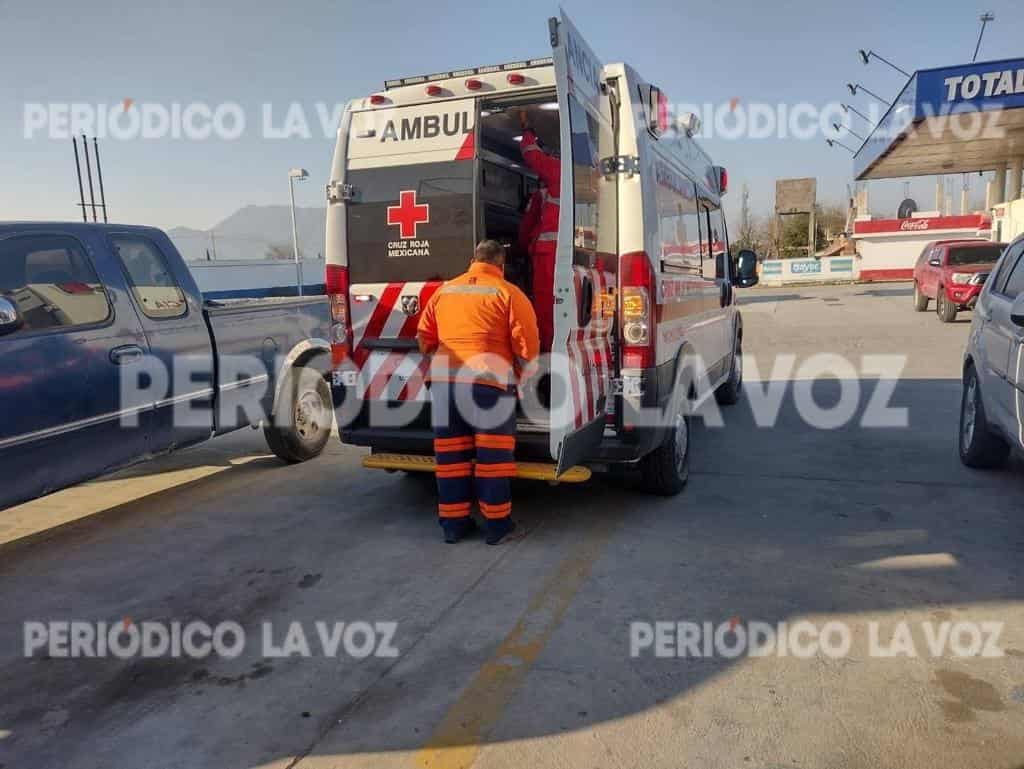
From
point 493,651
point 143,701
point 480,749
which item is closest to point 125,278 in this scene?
point 143,701

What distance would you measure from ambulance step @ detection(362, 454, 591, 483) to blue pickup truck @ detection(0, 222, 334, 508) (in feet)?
4.71

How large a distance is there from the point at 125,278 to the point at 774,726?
14.9 feet

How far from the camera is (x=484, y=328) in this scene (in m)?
4.36

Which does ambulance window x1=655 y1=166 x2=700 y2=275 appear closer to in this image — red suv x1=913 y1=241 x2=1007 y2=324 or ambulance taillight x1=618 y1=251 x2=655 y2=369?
ambulance taillight x1=618 y1=251 x2=655 y2=369

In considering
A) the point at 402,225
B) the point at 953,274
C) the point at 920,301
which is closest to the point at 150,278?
the point at 402,225

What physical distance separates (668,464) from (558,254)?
6.33 feet

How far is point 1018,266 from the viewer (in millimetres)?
Answer: 5391

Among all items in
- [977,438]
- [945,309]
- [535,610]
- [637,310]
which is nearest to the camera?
[535,610]

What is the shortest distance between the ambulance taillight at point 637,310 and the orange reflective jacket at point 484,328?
1.80 feet

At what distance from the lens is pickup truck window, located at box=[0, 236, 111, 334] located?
13.9 ft

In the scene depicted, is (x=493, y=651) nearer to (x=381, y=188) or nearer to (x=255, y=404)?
(x=381, y=188)

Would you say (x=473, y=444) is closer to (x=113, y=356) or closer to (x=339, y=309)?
(x=339, y=309)

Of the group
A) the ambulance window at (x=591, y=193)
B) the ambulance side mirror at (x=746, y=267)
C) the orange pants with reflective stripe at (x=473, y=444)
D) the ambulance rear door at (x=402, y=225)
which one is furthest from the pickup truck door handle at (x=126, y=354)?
the ambulance side mirror at (x=746, y=267)

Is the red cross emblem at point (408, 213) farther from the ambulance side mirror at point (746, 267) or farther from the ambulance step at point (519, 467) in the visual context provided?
the ambulance side mirror at point (746, 267)
